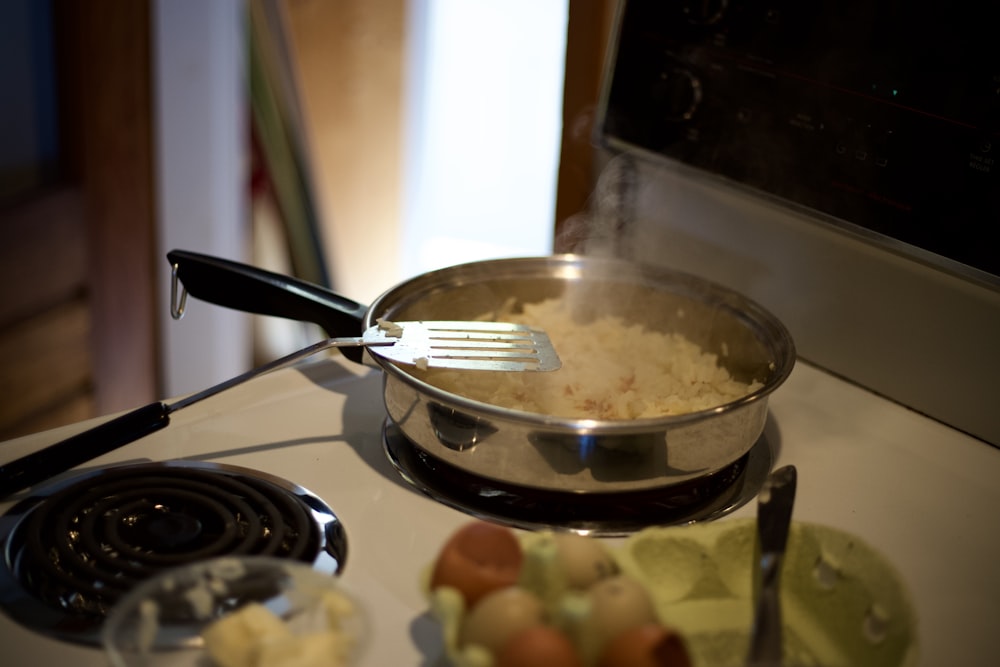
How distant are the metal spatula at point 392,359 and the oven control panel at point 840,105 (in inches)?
12.7

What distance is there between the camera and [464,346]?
0.74m

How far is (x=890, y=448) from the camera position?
0.83 m

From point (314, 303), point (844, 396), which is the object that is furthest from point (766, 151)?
point (314, 303)

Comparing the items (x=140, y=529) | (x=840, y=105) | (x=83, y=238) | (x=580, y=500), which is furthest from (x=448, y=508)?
(x=83, y=238)

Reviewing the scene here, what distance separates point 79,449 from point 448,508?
0.27m

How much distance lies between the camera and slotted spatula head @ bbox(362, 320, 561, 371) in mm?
710

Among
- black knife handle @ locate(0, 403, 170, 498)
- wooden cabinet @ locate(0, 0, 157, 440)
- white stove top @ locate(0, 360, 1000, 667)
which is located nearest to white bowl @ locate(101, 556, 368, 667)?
white stove top @ locate(0, 360, 1000, 667)

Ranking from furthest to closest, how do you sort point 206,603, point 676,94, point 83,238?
point 83,238, point 676,94, point 206,603

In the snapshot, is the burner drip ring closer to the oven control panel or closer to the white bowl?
the white bowl

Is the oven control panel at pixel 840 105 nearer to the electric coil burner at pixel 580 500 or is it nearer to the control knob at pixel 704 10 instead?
the control knob at pixel 704 10

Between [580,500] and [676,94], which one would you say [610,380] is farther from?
[676,94]

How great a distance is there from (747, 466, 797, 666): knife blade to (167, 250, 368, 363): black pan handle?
0.36 m

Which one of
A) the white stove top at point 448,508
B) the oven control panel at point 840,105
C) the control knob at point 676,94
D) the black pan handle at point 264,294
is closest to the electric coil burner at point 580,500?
the white stove top at point 448,508

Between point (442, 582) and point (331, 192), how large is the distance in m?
1.87
